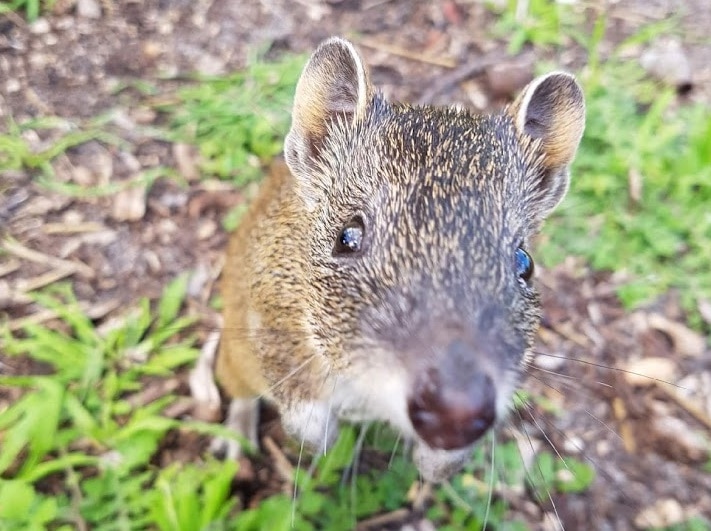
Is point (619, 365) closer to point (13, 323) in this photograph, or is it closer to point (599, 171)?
point (599, 171)

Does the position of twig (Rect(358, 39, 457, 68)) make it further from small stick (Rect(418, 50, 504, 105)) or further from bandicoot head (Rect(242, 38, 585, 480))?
bandicoot head (Rect(242, 38, 585, 480))

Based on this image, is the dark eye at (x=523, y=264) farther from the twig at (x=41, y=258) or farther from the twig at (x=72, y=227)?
the twig at (x=72, y=227)

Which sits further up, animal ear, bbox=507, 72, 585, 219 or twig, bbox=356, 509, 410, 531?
animal ear, bbox=507, 72, 585, 219

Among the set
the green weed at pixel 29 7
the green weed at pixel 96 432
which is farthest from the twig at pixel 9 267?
the green weed at pixel 29 7

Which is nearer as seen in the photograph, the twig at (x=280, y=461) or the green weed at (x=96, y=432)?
the green weed at (x=96, y=432)

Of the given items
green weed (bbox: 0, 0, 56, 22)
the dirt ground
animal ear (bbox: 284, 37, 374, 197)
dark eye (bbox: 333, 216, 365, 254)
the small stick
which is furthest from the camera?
the small stick

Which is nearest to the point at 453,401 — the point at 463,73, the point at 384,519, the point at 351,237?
the point at 351,237

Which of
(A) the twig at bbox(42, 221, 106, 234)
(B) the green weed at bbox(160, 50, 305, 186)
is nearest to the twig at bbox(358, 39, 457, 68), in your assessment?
(B) the green weed at bbox(160, 50, 305, 186)

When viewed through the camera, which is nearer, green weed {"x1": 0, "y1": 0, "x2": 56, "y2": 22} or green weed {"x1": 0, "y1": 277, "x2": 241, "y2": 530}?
green weed {"x1": 0, "y1": 277, "x2": 241, "y2": 530}
